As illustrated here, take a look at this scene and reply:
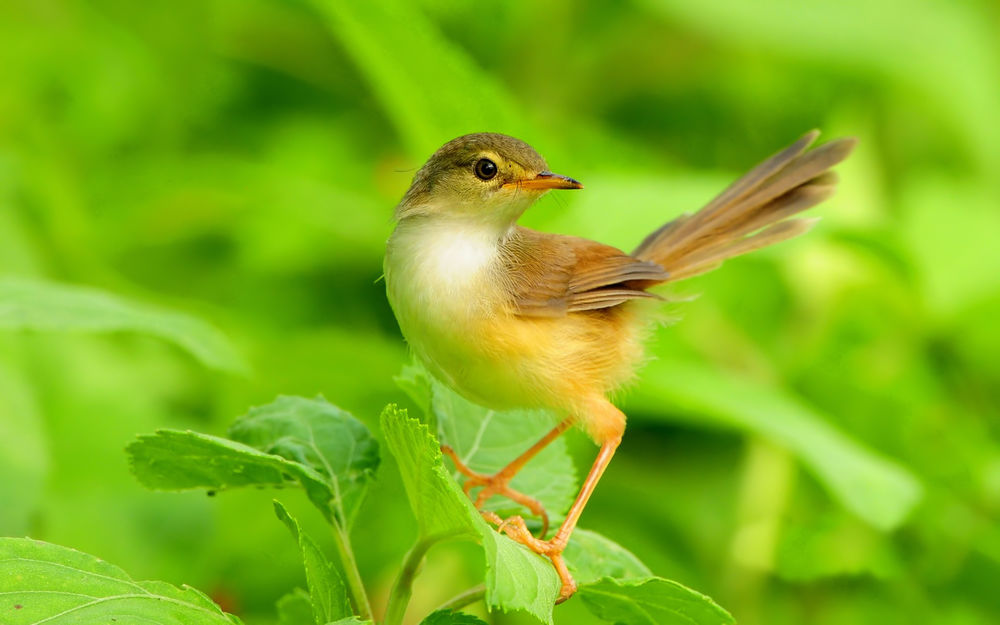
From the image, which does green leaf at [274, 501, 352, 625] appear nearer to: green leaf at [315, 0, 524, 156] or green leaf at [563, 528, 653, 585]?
green leaf at [563, 528, 653, 585]

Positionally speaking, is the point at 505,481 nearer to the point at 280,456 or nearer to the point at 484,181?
the point at 280,456

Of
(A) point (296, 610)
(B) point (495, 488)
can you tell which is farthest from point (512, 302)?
(A) point (296, 610)

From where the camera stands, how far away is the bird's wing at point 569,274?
7.93ft

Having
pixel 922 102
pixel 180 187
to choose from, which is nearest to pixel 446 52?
pixel 180 187

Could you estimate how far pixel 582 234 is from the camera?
3498mm

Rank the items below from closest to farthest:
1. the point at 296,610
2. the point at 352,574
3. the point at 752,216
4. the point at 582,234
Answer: the point at 352,574 → the point at 296,610 → the point at 752,216 → the point at 582,234

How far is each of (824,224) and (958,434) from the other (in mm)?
1074

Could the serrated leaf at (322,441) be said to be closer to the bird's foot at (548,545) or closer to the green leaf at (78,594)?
the bird's foot at (548,545)

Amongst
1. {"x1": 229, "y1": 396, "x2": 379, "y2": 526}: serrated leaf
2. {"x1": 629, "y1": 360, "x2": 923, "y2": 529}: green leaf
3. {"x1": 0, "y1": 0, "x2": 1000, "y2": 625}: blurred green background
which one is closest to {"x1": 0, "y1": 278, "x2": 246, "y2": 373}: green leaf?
{"x1": 229, "y1": 396, "x2": 379, "y2": 526}: serrated leaf

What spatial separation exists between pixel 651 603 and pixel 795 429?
1706mm

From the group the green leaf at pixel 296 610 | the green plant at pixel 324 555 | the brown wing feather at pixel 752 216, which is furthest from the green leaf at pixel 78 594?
the brown wing feather at pixel 752 216

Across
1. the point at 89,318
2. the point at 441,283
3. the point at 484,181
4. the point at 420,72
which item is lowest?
the point at 89,318

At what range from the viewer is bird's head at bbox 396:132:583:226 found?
95.3 inches

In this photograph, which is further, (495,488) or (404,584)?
(495,488)
